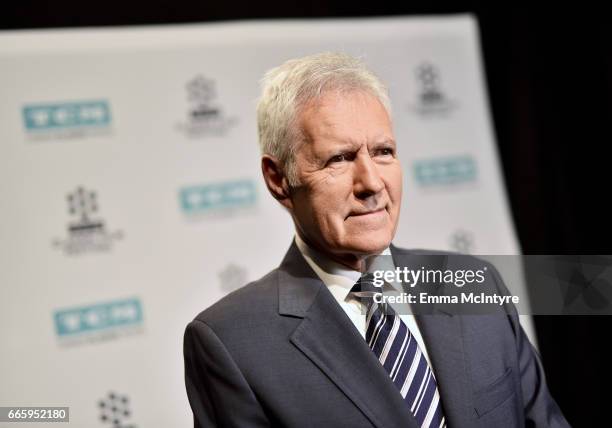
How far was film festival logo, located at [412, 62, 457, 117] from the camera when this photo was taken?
341cm

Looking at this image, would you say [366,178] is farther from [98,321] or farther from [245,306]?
[98,321]

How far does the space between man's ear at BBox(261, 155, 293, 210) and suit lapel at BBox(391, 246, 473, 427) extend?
0.42 metres

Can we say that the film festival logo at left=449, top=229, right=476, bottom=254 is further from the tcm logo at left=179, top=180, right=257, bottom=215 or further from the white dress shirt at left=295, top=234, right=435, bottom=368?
the white dress shirt at left=295, top=234, right=435, bottom=368

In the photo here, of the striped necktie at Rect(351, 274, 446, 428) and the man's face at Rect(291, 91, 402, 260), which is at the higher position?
the man's face at Rect(291, 91, 402, 260)

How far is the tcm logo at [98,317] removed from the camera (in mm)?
2686

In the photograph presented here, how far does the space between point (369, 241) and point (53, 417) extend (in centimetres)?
165

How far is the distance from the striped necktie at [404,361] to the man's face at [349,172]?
16cm

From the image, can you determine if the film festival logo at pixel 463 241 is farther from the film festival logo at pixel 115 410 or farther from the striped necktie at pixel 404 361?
the striped necktie at pixel 404 361

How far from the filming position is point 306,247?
1.72 m

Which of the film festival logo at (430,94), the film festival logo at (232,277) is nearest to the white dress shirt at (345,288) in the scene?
the film festival logo at (232,277)

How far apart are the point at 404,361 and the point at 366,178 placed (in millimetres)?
427

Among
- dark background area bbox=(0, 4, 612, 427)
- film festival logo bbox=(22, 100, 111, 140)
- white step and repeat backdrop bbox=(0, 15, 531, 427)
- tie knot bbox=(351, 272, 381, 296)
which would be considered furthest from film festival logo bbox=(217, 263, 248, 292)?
dark background area bbox=(0, 4, 612, 427)

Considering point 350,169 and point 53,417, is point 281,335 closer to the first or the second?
point 350,169

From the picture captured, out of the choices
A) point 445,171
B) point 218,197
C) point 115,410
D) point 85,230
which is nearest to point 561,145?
point 445,171
